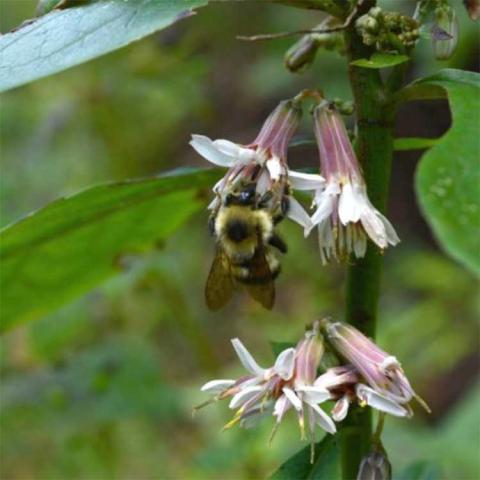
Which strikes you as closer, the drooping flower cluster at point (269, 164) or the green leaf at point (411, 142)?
the drooping flower cluster at point (269, 164)

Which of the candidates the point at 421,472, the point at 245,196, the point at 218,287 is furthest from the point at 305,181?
the point at 421,472

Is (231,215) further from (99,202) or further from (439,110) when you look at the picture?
(439,110)

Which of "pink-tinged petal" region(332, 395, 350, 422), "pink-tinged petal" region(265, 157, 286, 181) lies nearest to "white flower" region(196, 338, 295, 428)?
"pink-tinged petal" region(332, 395, 350, 422)

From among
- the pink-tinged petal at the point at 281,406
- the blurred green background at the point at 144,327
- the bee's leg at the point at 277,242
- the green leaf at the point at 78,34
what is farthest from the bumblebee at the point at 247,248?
the blurred green background at the point at 144,327

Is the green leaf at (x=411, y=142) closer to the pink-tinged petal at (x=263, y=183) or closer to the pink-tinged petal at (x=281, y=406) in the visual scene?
the pink-tinged petal at (x=263, y=183)

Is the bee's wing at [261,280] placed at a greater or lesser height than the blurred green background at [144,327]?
greater

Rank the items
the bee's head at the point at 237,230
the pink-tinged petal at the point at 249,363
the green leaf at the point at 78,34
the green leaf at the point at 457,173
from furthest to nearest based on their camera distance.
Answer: the bee's head at the point at 237,230, the pink-tinged petal at the point at 249,363, the green leaf at the point at 457,173, the green leaf at the point at 78,34

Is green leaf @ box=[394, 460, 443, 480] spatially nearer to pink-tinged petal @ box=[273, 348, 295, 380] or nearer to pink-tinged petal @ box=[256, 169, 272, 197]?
pink-tinged petal @ box=[273, 348, 295, 380]
